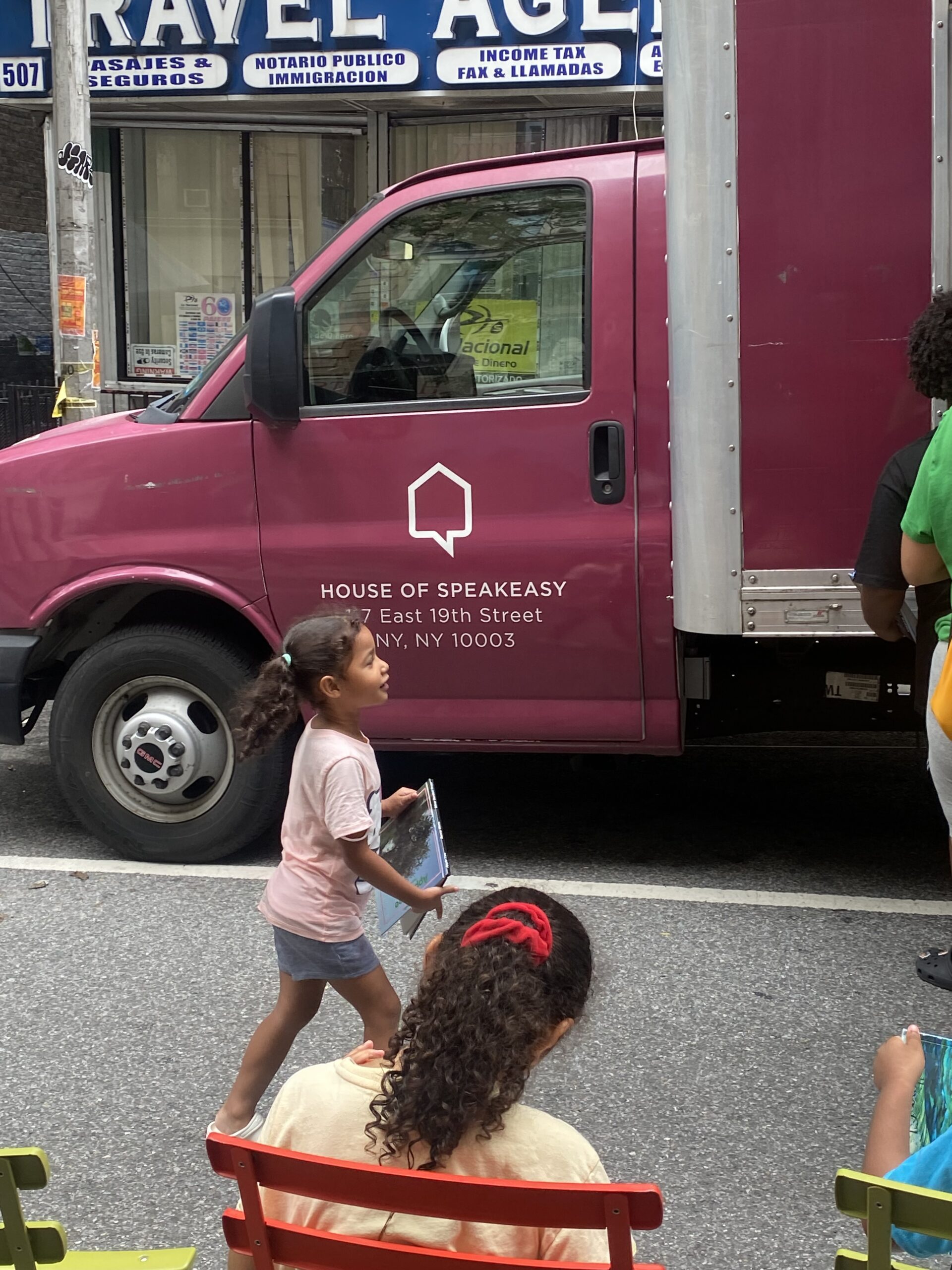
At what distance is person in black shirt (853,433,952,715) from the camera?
4074 mm

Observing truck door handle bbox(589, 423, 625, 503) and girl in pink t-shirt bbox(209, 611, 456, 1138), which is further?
truck door handle bbox(589, 423, 625, 503)

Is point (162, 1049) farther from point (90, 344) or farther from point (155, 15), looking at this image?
point (155, 15)

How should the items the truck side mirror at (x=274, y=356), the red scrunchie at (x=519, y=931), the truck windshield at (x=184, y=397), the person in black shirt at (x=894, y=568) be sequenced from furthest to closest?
the truck windshield at (x=184, y=397)
the truck side mirror at (x=274, y=356)
the person in black shirt at (x=894, y=568)
the red scrunchie at (x=519, y=931)

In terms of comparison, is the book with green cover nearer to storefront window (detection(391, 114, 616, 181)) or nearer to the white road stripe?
the white road stripe

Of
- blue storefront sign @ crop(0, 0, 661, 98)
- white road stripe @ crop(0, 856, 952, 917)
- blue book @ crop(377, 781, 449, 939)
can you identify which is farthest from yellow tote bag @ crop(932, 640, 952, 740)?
blue storefront sign @ crop(0, 0, 661, 98)

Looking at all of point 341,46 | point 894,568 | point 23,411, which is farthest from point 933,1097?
point 23,411

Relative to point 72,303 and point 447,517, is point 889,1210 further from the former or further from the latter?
point 72,303

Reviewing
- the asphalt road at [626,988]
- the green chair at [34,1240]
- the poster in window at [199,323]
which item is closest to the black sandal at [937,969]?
the asphalt road at [626,988]

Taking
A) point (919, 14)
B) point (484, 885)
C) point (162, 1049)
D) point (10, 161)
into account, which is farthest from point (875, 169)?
point (10, 161)

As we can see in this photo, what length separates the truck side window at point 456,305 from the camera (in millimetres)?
4957

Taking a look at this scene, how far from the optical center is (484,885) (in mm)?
5184

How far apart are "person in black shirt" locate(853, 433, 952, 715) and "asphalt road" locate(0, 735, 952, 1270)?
103 cm

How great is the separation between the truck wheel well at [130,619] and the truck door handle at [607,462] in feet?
4.49

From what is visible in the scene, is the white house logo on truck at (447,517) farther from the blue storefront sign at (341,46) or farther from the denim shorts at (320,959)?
the blue storefront sign at (341,46)
